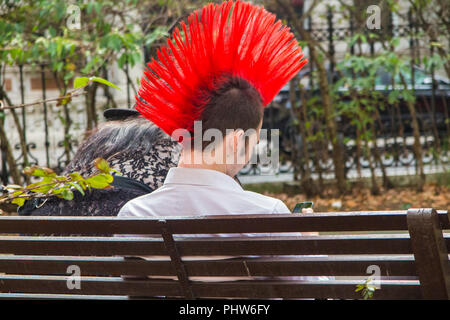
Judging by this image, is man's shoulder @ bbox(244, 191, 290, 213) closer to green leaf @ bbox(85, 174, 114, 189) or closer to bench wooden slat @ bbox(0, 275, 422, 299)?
bench wooden slat @ bbox(0, 275, 422, 299)

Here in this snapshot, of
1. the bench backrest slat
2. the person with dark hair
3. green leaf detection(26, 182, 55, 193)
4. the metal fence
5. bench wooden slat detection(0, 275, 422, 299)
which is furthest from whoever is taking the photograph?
the metal fence

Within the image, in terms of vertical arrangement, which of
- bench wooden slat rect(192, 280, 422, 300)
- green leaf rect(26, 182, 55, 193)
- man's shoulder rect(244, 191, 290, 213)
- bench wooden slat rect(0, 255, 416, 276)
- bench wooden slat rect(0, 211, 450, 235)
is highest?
green leaf rect(26, 182, 55, 193)

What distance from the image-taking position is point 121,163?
278 cm

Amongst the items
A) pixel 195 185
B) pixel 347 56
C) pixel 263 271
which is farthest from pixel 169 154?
pixel 347 56

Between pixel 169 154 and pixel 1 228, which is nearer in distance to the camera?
pixel 1 228

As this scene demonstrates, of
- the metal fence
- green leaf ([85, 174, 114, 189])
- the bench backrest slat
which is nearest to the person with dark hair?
green leaf ([85, 174, 114, 189])

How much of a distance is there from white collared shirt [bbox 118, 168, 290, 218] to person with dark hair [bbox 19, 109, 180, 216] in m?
0.61

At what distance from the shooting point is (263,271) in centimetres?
197

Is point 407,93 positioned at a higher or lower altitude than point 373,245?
higher

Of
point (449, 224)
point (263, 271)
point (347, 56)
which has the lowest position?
point (263, 271)

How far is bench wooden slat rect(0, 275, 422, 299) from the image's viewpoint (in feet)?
6.17

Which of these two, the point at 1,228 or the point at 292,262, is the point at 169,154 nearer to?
the point at 1,228

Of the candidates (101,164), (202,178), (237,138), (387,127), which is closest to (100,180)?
(101,164)
